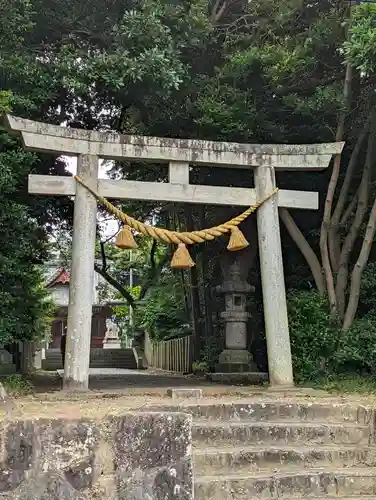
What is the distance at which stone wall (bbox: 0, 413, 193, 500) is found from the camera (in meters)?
3.10

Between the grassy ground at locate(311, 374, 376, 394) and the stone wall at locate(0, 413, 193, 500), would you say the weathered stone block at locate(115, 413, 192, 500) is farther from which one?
the grassy ground at locate(311, 374, 376, 394)

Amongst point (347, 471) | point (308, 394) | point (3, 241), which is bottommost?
point (347, 471)

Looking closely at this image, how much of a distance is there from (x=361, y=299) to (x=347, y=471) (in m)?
5.86

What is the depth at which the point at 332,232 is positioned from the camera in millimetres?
11180

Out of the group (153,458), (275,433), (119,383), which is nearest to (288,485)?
(275,433)

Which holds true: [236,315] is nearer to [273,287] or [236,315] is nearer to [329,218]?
[273,287]

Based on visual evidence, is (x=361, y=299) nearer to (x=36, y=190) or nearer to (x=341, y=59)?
(x=341, y=59)

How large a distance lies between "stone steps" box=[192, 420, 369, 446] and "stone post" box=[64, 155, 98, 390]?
9.74 feet

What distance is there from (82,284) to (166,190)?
2.18 m

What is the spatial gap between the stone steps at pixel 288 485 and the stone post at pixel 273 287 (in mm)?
3806

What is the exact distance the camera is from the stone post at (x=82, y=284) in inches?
356

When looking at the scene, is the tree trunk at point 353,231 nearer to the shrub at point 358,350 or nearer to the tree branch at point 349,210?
the tree branch at point 349,210

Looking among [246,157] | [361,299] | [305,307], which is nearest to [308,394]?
[305,307]

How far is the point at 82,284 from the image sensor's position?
9.26 m
